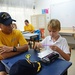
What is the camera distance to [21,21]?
5.96m

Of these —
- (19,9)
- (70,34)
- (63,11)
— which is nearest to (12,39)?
(70,34)

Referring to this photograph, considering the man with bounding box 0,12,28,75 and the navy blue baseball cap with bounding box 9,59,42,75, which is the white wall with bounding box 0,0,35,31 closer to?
the man with bounding box 0,12,28,75

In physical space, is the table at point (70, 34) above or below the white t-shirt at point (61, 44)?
below

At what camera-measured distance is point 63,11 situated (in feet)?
17.1

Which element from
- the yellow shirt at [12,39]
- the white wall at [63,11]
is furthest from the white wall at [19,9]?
the yellow shirt at [12,39]

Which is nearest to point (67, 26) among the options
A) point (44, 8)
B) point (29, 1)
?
point (44, 8)

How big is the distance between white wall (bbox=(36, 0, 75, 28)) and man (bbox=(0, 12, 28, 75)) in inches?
153

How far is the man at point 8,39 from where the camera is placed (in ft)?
4.39

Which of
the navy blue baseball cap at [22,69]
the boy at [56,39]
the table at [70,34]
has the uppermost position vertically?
the boy at [56,39]

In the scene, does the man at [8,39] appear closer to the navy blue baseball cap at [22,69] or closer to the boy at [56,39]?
the boy at [56,39]

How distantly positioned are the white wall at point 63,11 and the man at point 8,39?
3890 millimetres

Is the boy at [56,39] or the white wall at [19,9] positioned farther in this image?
the white wall at [19,9]

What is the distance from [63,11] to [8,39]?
4247mm

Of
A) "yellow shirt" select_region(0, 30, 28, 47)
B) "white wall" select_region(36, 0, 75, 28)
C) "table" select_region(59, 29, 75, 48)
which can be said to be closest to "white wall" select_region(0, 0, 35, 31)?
"white wall" select_region(36, 0, 75, 28)
